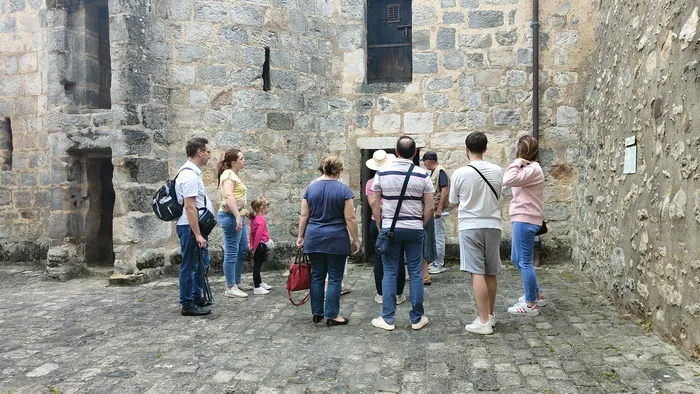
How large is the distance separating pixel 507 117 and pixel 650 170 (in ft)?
11.6

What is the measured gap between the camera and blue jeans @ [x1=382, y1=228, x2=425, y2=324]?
4.65 meters

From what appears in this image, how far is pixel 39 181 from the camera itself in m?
8.77

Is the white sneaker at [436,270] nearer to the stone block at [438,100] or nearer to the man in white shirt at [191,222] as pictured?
the stone block at [438,100]

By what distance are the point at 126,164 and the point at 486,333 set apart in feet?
16.6

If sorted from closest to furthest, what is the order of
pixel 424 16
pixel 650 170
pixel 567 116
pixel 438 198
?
pixel 650 170 < pixel 438 198 < pixel 567 116 < pixel 424 16

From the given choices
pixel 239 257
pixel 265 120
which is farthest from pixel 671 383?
pixel 265 120

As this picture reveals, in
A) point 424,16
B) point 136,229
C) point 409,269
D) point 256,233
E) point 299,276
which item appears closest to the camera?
point 409,269

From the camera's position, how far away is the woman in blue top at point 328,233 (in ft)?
15.6

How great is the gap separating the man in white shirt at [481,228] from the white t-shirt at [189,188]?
235 centimetres

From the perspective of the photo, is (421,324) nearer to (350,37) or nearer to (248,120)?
(248,120)

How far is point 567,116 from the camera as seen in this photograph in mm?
7906

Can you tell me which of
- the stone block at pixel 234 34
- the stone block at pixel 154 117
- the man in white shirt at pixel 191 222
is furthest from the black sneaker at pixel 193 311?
the stone block at pixel 234 34

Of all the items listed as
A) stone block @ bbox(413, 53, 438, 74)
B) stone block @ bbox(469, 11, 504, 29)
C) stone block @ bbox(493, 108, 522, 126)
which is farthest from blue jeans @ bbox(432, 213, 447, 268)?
stone block @ bbox(469, 11, 504, 29)

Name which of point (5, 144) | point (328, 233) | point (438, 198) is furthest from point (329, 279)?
point (5, 144)
